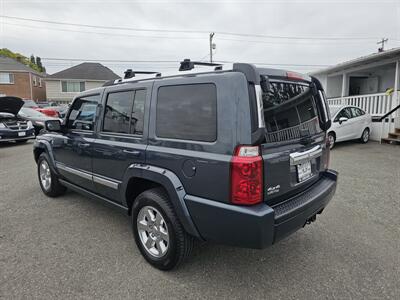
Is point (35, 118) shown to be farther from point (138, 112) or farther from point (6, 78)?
point (6, 78)

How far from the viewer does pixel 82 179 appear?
3857 millimetres

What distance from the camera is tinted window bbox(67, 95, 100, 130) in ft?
12.1

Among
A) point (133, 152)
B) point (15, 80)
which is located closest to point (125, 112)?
point (133, 152)

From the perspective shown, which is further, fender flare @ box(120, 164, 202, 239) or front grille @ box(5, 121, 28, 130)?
front grille @ box(5, 121, 28, 130)

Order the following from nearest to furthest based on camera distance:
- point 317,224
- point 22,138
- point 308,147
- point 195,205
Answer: point 195,205 → point 308,147 → point 317,224 → point 22,138

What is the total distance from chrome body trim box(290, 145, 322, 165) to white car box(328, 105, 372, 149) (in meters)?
7.19

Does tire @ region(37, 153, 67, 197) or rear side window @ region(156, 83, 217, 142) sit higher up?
rear side window @ region(156, 83, 217, 142)

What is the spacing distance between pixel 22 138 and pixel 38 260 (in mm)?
9877

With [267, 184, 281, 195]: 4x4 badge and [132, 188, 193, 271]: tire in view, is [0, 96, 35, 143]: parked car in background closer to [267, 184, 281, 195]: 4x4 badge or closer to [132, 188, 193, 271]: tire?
[132, 188, 193, 271]: tire

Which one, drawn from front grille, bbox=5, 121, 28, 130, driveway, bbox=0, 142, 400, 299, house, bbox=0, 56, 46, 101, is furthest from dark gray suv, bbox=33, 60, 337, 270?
house, bbox=0, 56, 46, 101

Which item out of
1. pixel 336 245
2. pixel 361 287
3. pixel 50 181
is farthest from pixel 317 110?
pixel 50 181

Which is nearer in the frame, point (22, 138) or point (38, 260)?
point (38, 260)

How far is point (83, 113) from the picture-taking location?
3.96 metres

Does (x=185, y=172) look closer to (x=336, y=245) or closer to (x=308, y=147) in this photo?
(x=308, y=147)
